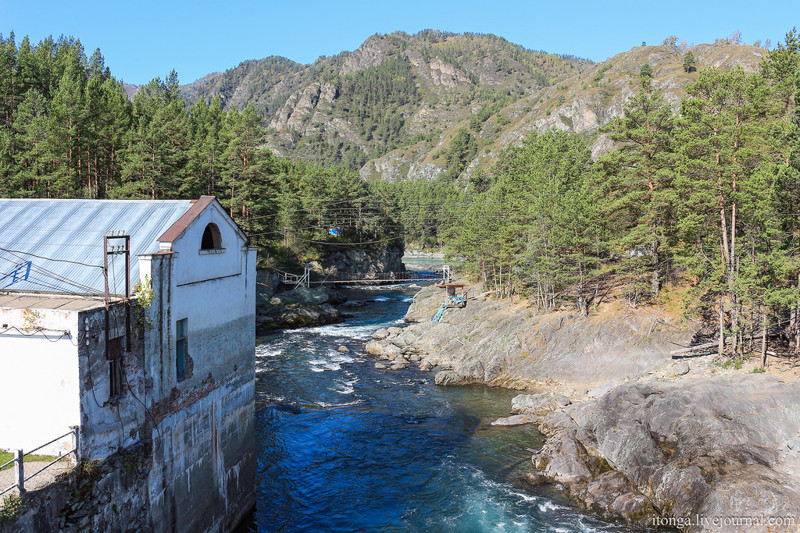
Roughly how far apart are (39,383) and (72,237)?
5.78 metres

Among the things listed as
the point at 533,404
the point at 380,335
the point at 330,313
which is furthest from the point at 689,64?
the point at 533,404

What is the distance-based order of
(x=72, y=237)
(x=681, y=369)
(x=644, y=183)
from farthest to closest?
(x=644, y=183) → (x=681, y=369) → (x=72, y=237)

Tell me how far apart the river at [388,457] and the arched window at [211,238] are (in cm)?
1096

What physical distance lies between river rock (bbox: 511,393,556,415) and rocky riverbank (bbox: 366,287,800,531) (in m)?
0.06

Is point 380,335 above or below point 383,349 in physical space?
above

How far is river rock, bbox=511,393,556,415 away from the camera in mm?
32469

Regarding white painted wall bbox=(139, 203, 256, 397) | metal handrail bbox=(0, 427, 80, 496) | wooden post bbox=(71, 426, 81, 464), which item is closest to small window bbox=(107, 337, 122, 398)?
wooden post bbox=(71, 426, 81, 464)

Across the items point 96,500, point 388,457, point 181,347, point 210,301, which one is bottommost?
point 388,457

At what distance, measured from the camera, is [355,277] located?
100 m

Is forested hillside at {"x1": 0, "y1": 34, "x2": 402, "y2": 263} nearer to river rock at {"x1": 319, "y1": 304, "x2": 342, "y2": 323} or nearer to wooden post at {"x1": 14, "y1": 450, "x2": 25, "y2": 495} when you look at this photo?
river rock at {"x1": 319, "y1": 304, "x2": 342, "y2": 323}

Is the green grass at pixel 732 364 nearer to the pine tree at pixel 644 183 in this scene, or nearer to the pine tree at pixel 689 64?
the pine tree at pixel 644 183

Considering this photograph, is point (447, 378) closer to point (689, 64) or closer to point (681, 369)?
point (681, 369)

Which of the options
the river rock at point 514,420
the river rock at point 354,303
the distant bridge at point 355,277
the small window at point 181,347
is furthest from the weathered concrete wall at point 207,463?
the river rock at point 354,303

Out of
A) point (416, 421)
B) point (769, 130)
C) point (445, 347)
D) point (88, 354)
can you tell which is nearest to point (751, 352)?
point (769, 130)
